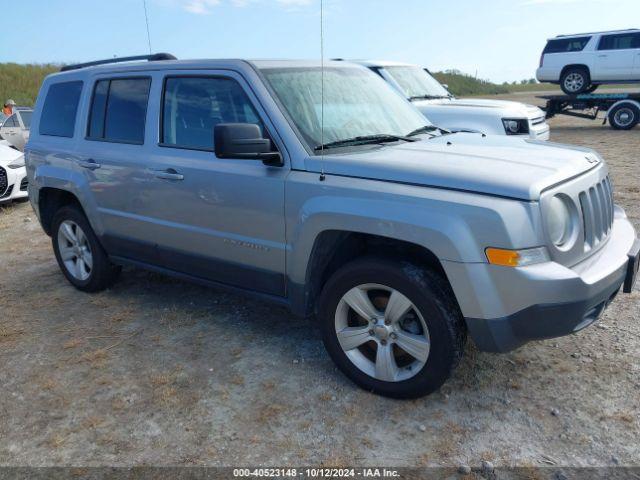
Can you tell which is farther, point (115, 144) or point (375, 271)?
point (115, 144)

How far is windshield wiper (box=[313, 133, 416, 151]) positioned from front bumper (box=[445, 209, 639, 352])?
1.11 meters

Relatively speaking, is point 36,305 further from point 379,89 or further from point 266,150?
point 379,89

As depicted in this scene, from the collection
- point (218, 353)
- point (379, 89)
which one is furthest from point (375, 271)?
point (379, 89)

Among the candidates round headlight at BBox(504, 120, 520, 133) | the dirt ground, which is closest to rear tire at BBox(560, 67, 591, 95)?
round headlight at BBox(504, 120, 520, 133)

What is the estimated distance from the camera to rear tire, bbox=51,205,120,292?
4898mm

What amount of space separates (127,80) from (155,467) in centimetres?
296

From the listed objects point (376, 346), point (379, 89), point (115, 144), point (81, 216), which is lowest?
point (376, 346)

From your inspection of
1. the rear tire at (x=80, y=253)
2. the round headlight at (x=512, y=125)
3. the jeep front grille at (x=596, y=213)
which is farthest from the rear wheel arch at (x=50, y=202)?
the round headlight at (x=512, y=125)

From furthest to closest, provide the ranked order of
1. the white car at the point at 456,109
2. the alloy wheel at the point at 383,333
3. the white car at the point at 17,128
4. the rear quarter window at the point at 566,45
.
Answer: the rear quarter window at the point at 566,45
the white car at the point at 17,128
the white car at the point at 456,109
the alloy wheel at the point at 383,333

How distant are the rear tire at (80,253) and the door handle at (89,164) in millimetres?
498

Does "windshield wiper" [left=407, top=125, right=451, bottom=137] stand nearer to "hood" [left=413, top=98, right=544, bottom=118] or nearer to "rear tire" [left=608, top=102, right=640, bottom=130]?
"hood" [left=413, top=98, right=544, bottom=118]

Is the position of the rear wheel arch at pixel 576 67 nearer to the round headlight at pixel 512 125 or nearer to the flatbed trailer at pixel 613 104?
the flatbed trailer at pixel 613 104

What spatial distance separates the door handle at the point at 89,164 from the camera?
454cm

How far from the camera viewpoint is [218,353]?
3879 mm
